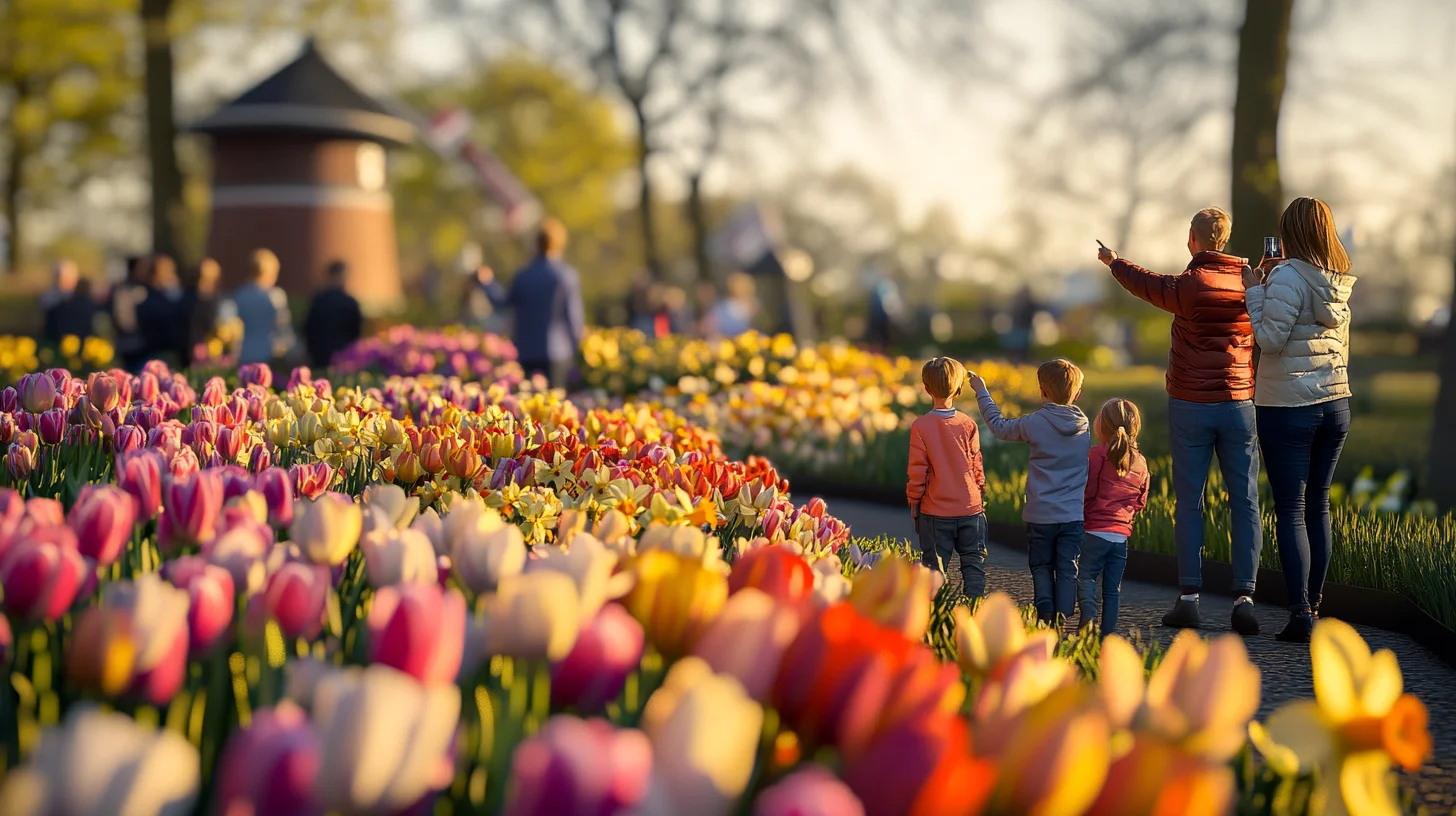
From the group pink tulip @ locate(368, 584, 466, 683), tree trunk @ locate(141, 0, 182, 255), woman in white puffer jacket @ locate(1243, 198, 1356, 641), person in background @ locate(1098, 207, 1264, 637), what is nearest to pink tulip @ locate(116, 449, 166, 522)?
pink tulip @ locate(368, 584, 466, 683)

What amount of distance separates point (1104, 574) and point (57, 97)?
1391 inches

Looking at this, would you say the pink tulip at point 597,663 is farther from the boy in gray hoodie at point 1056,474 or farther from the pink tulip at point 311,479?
the boy in gray hoodie at point 1056,474

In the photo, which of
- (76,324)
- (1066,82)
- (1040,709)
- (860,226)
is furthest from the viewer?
(860,226)

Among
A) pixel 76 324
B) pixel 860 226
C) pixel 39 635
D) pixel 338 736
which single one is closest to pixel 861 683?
pixel 338 736

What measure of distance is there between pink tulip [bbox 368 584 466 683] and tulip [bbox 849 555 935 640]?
712 mm

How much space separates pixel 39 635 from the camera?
204 centimetres

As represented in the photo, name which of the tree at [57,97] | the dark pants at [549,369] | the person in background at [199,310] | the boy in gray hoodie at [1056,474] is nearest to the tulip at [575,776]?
Answer: the boy in gray hoodie at [1056,474]

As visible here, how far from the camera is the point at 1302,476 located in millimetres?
5641

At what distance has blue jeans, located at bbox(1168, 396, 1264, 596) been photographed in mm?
5762

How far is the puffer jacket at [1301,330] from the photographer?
5.49 meters

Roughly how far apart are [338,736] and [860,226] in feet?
286

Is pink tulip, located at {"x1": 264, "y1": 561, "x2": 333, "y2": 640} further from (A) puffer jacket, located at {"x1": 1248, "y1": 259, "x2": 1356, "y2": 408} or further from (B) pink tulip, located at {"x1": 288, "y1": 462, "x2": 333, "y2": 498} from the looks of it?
(A) puffer jacket, located at {"x1": 1248, "y1": 259, "x2": 1356, "y2": 408}

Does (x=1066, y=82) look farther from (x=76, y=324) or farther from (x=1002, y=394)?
(x=76, y=324)

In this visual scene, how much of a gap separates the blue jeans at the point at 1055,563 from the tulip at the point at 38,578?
427cm
